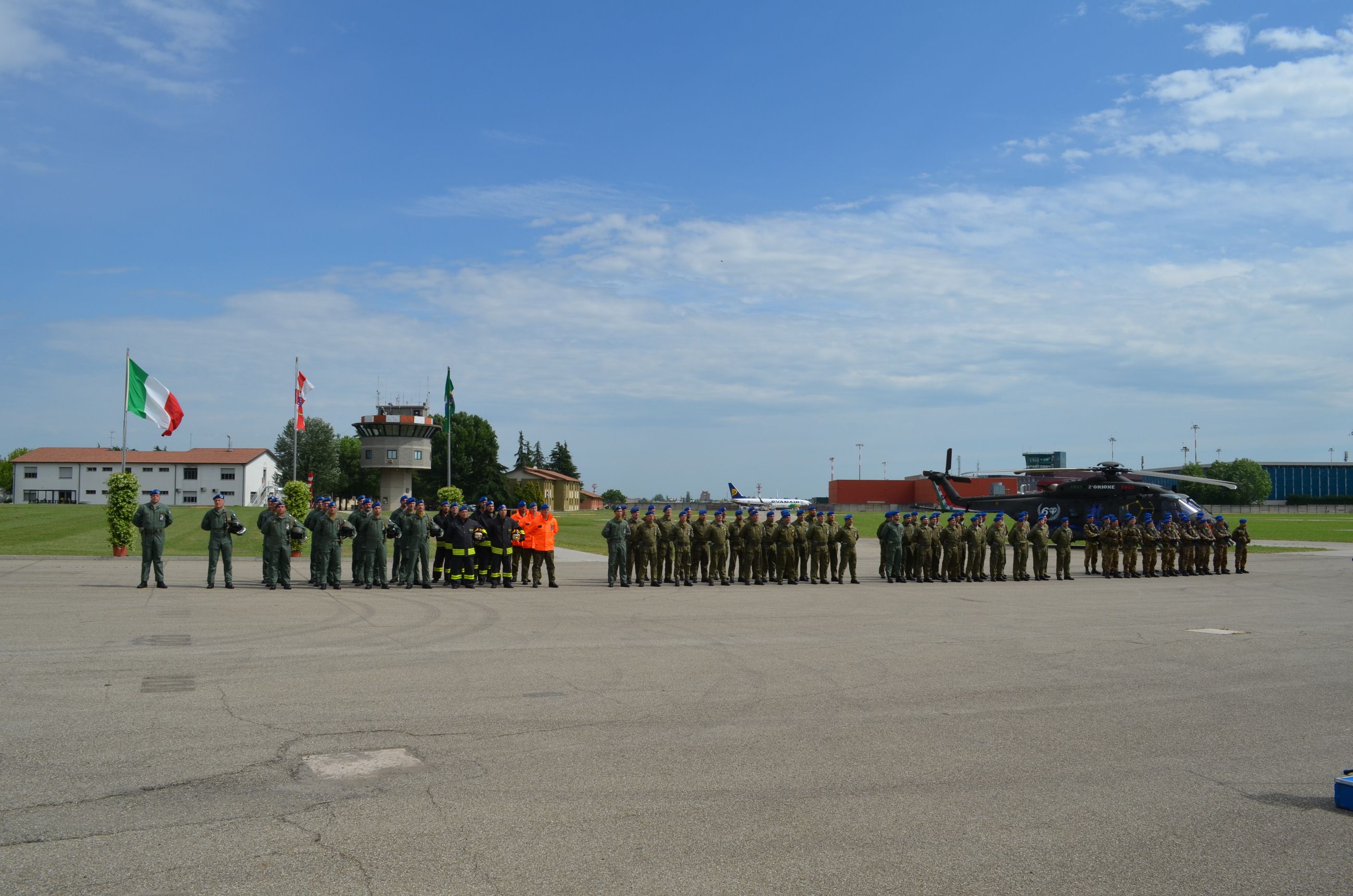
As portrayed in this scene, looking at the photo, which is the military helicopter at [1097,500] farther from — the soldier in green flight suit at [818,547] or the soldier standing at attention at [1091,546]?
the soldier in green flight suit at [818,547]

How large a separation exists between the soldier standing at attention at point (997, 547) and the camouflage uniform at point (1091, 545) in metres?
3.18

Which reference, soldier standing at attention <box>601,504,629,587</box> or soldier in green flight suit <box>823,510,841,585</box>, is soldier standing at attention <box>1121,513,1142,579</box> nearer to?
soldier in green flight suit <box>823,510,841,585</box>

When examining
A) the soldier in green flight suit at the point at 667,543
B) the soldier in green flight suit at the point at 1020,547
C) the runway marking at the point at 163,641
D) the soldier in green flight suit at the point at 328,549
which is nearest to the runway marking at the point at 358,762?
the runway marking at the point at 163,641

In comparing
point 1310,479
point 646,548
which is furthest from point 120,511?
point 1310,479

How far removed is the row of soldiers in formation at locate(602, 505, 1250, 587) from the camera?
20.7 m

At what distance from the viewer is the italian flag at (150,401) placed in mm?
26188

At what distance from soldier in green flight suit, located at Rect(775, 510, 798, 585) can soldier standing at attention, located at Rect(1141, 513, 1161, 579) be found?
913cm

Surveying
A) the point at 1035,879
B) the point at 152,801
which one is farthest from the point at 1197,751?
the point at 152,801

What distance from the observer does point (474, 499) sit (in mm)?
87188

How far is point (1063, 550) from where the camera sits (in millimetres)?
24266

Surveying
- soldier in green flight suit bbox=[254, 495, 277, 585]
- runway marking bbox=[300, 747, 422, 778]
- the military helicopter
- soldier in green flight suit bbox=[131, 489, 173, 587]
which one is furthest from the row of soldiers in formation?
runway marking bbox=[300, 747, 422, 778]

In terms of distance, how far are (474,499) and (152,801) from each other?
83663mm

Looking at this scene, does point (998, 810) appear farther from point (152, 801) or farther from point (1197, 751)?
point (152, 801)

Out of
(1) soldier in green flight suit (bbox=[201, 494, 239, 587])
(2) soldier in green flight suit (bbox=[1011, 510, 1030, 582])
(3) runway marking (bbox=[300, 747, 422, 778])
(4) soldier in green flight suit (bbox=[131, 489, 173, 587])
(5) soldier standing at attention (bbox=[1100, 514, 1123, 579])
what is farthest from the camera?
(5) soldier standing at attention (bbox=[1100, 514, 1123, 579])
